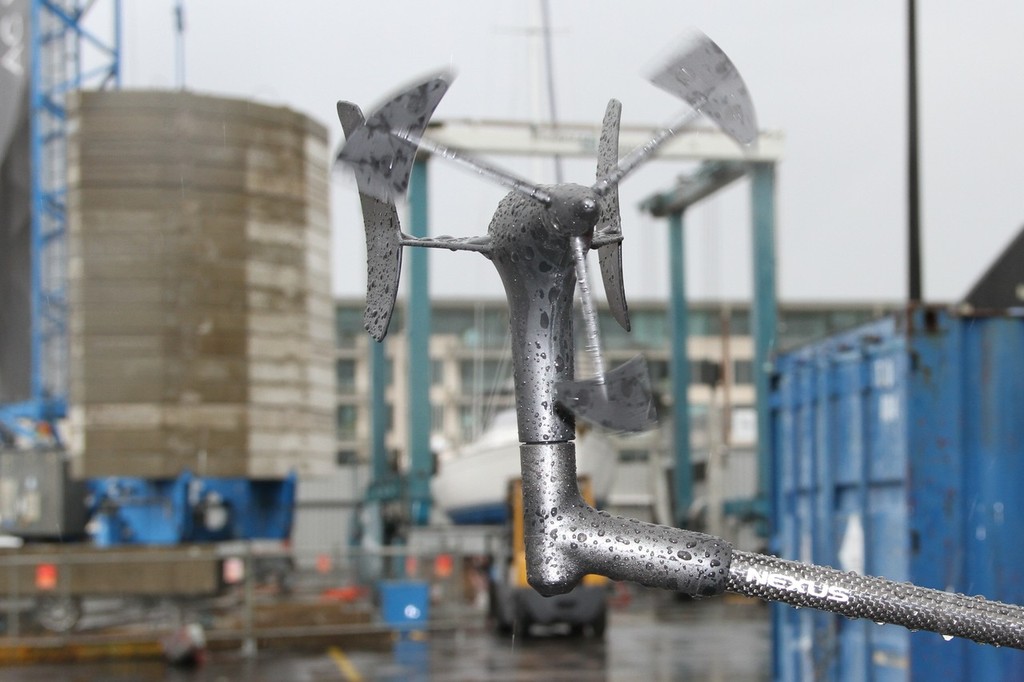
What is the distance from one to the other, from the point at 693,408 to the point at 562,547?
59.0m

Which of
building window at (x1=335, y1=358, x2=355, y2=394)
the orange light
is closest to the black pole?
the orange light

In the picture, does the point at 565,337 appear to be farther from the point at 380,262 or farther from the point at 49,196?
the point at 49,196

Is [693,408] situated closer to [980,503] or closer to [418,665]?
[418,665]

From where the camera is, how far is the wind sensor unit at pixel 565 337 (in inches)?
61.5

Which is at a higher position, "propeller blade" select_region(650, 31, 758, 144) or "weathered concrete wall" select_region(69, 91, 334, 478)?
"weathered concrete wall" select_region(69, 91, 334, 478)

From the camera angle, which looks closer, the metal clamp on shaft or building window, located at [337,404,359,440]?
the metal clamp on shaft

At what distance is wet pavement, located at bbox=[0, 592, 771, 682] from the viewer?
13688mm

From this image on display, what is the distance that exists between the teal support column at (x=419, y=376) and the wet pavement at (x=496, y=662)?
8795mm


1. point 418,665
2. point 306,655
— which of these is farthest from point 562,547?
point 306,655

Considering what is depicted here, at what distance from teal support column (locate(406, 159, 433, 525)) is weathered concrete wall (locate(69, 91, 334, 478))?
9237 millimetres

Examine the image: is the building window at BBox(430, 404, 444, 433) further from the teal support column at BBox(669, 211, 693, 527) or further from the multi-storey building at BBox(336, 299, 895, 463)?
the teal support column at BBox(669, 211, 693, 527)

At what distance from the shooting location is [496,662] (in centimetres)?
1499

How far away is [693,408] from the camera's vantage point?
60031 millimetres

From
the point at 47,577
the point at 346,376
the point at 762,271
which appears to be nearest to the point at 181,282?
the point at 47,577
